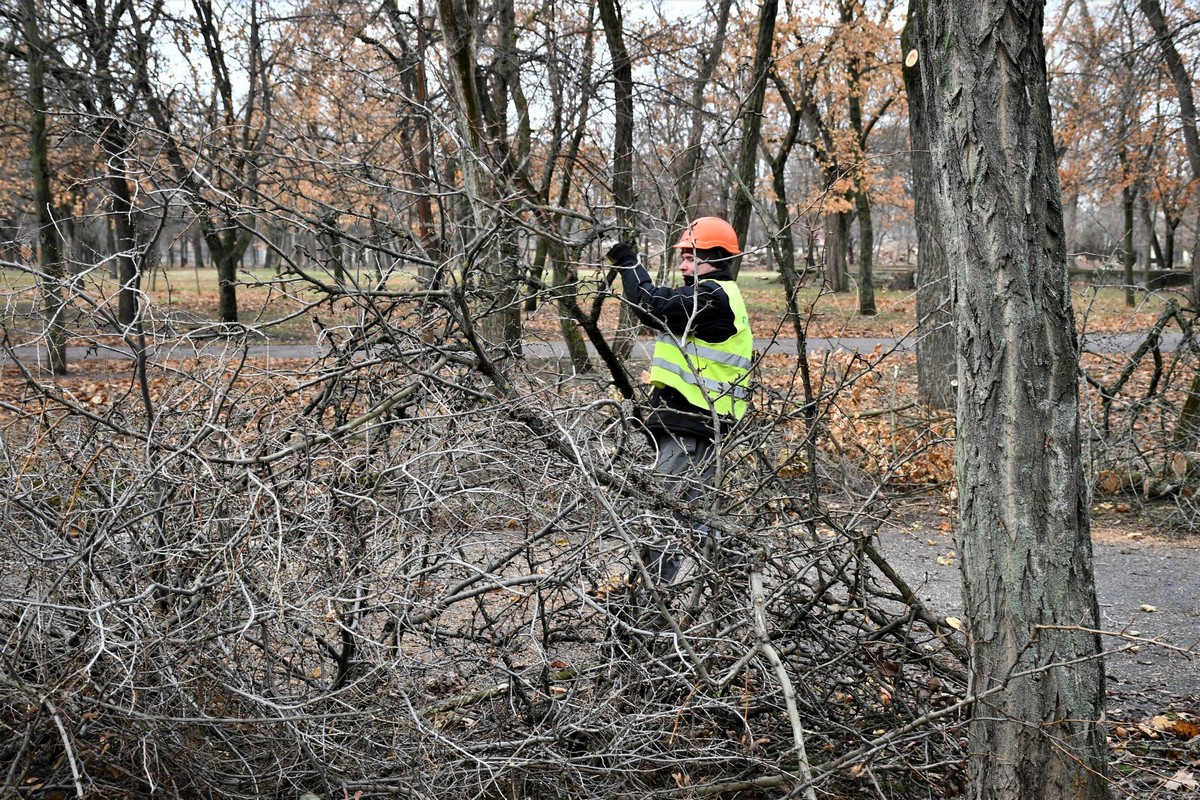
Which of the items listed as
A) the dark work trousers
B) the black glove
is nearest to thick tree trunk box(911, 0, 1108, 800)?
the dark work trousers

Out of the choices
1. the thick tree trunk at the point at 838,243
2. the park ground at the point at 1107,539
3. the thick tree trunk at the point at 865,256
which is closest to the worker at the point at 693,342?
the park ground at the point at 1107,539

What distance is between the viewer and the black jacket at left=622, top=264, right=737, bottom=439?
432cm

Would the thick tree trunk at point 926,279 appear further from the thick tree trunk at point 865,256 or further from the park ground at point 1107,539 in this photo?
the thick tree trunk at point 865,256

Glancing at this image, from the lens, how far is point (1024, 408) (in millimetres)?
A: 2924

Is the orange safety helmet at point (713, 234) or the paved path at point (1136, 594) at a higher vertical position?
the orange safety helmet at point (713, 234)

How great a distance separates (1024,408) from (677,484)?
134 centimetres

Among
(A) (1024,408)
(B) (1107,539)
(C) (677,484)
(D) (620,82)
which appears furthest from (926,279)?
(A) (1024,408)

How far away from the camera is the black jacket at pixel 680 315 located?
432 cm

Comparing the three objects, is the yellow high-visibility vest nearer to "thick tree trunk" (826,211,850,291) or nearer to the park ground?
the park ground

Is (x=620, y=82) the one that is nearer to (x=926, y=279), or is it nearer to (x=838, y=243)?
(x=926, y=279)

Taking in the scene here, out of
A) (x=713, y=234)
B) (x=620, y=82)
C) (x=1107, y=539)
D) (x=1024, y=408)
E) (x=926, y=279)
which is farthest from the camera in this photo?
(x=620, y=82)

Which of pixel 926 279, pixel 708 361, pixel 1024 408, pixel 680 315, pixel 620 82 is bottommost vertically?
pixel 1024 408

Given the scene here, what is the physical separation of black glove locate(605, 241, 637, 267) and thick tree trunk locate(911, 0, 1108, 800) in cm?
174

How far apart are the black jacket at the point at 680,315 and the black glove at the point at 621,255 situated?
0.15 ft
